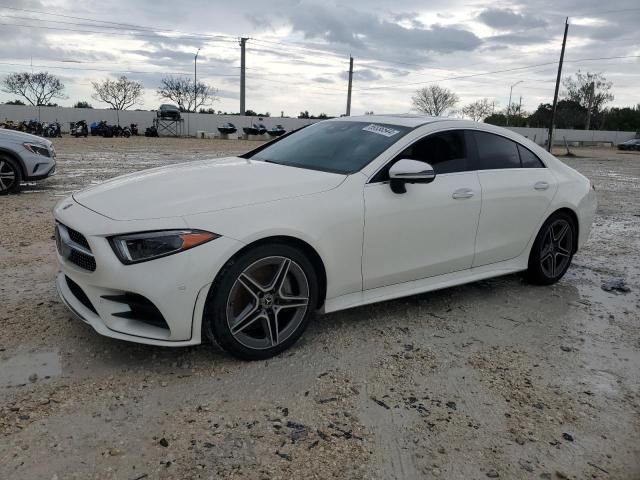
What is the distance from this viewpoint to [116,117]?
46.5 m

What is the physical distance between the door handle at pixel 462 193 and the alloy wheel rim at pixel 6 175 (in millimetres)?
7895

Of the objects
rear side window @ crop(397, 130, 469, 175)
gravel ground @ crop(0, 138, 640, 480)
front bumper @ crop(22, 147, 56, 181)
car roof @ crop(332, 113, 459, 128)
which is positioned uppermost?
car roof @ crop(332, 113, 459, 128)

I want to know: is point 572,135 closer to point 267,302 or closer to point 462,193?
point 462,193

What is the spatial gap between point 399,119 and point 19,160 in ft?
24.1

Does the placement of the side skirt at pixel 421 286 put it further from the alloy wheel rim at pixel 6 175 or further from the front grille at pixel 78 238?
the alloy wheel rim at pixel 6 175

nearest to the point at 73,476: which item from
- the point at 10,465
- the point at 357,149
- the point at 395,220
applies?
the point at 10,465

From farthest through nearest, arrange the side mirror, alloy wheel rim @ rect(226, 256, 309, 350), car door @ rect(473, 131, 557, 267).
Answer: car door @ rect(473, 131, 557, 267)
the side mirror
alloy wheel rim @ rect(226, 256, 309, 350)

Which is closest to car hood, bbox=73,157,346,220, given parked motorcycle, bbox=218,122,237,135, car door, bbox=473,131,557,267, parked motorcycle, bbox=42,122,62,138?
car door, bbox=473,131,557,267

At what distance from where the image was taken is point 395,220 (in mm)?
3746

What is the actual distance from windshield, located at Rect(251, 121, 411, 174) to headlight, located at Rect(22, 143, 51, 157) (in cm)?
629

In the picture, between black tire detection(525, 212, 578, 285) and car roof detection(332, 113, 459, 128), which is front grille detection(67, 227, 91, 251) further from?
black tire detection(525, 212, 578, 285)

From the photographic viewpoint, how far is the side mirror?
3645 millimetres

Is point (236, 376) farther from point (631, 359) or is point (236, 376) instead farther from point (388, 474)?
point (631, 359)

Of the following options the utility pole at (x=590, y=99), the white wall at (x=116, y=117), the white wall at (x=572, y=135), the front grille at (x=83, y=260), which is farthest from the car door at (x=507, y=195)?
the utility pole at (x=590, y=99)
